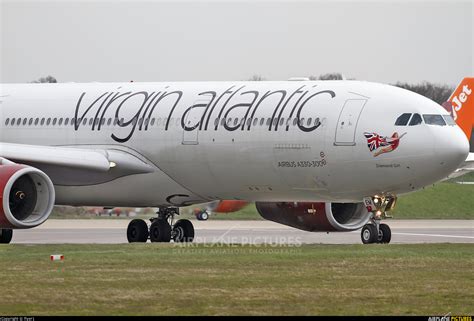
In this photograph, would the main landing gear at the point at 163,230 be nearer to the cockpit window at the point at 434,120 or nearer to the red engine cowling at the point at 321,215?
the red engine cowling at the point at 321,215

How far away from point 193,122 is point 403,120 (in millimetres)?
5737

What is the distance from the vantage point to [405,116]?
30.4 meters

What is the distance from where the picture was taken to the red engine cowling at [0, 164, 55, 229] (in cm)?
3012

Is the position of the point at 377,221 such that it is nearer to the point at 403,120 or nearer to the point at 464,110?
the point at 403,120

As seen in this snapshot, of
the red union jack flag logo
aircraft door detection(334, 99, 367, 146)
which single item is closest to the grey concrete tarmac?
aircraft door detection(334, 99, 367, 146)

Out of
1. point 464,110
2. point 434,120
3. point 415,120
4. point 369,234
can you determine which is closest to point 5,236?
point 369,234

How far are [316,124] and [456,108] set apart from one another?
37.1 m

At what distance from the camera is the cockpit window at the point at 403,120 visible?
1195 inches

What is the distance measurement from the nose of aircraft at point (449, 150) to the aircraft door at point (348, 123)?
195cm

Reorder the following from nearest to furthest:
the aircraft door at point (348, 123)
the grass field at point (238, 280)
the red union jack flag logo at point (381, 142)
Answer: the grass field at point (238, 280) < the red union jack flag logo at point (381, 142) < the aircraft door at point (348, 123)

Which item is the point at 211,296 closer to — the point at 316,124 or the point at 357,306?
the point at 357,306

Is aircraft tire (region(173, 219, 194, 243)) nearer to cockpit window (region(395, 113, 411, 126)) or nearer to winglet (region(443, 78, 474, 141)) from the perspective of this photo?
cockpit window (region(395, 113, 411, 126))

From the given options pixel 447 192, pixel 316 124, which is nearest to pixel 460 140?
pixel 316 124

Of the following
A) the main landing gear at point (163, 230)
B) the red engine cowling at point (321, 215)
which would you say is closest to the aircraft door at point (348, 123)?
the red engine cowling at point (321, 215)
